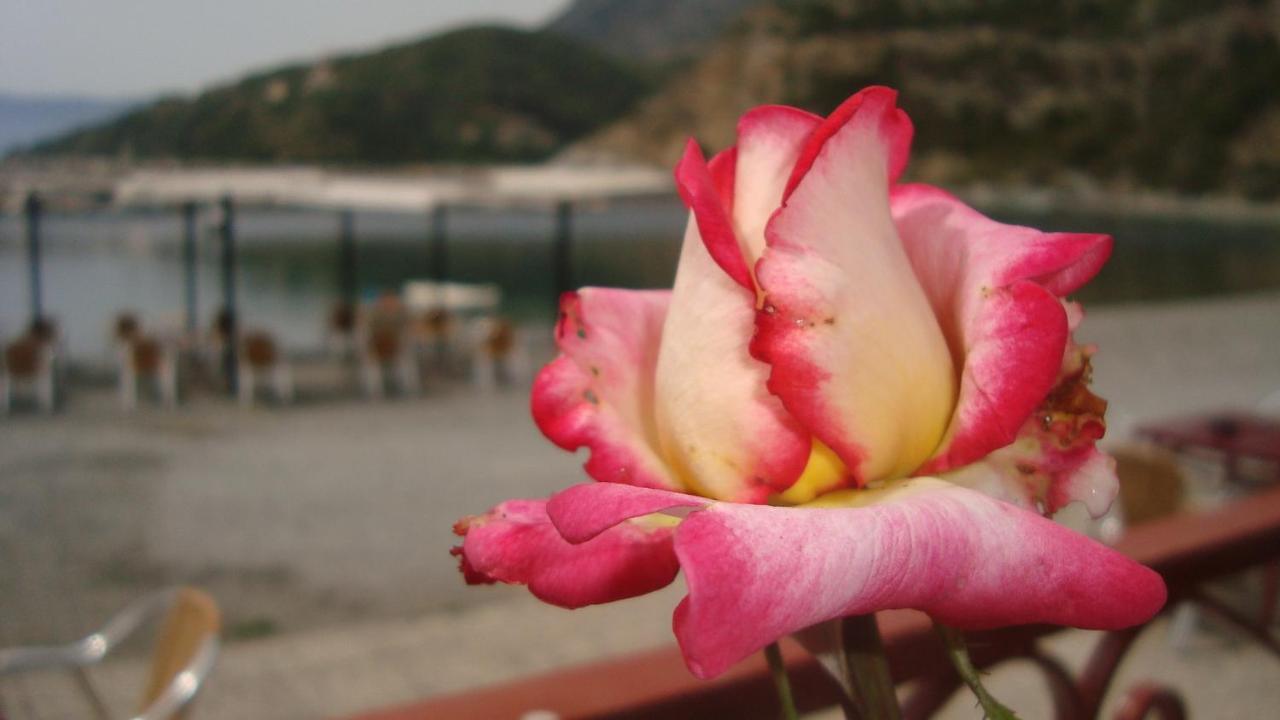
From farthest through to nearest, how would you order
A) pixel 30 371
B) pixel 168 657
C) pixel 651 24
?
Result: pixel 651 24 → pixel 30 371 → pixel 168 657

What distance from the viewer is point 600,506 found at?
0.28 meters

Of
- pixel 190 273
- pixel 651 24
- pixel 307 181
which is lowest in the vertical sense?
pixel 190 273

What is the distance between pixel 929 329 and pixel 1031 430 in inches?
1.7

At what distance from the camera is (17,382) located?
27.1 ft

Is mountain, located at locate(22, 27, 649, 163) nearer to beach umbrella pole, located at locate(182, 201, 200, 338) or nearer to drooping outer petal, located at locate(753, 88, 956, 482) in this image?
beach umbrella pole, located at locate(182, 201, 200, 338)

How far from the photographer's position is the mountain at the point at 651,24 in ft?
143

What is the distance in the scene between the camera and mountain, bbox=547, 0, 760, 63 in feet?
143

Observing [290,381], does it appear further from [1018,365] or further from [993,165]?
[993,165]

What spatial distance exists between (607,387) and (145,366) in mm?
8946

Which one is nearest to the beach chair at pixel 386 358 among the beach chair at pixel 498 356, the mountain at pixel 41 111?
the beach chair at pixel 498 356

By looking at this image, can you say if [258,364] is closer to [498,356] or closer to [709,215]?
[498,356]

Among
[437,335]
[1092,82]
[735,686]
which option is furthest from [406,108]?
[1092,82]

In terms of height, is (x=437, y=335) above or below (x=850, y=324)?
below

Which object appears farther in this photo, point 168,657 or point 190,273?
point 190,273
